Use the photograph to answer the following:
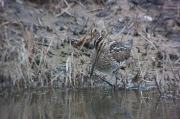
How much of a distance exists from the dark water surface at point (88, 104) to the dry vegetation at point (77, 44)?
25 cm

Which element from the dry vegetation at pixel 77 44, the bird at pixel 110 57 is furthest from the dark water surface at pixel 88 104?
the bird at pixel 110 57

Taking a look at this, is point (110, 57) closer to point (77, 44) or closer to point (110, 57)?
point (110, 57)

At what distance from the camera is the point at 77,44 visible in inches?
372

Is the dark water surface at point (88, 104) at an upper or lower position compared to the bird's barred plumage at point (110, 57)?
lower

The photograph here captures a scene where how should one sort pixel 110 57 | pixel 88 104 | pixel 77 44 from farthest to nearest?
pixel 77 44 → pixel 110 57 → pixel 88 104

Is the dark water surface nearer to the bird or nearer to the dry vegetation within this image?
the dry vegetation

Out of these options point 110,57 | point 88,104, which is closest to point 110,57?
point 110,57

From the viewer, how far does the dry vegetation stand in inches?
335

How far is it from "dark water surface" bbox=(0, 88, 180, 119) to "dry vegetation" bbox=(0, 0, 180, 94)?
0.25m

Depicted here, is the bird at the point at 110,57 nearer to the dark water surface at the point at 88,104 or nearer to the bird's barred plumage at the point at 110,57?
the bird's barred plumage at the point at 110,57

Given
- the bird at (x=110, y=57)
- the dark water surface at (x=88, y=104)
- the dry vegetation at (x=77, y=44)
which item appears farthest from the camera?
the dry vegetation at (x=77, y=44)

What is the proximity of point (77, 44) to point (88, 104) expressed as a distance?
224 centimetres

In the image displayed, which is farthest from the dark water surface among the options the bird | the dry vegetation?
the bird

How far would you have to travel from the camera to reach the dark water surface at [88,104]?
6.87m
